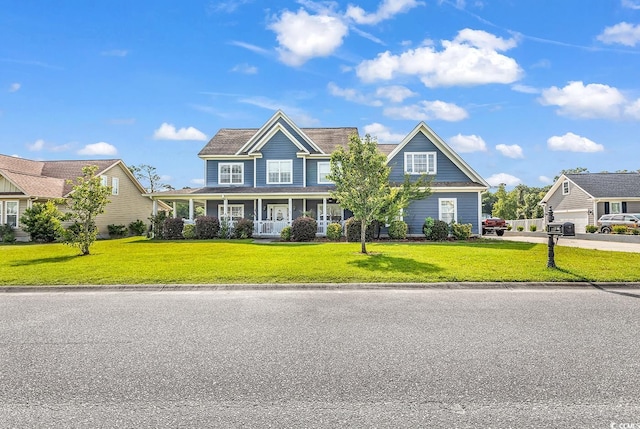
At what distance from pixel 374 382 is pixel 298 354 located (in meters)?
1.22

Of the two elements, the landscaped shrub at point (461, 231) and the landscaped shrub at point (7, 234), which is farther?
the landscaped shrub at point (7, 234)

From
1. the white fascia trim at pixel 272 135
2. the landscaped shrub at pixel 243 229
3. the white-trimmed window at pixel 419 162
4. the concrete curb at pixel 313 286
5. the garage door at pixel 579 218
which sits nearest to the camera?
the concrete curb at pixel 313 286

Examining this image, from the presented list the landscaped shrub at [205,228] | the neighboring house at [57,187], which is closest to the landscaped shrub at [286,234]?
the landscaped shrub at [205,228]

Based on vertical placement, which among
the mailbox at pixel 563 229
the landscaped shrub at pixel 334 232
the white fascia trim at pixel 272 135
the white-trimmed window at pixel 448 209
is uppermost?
the white fascia trim at pixel 272 135

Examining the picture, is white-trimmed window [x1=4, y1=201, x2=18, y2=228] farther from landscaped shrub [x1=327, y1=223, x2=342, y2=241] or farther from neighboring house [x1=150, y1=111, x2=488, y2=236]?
landscaped shrub [x1=327, y1=223, x2=342, y2=241]

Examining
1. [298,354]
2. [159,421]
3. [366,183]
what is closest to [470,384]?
[298,354]

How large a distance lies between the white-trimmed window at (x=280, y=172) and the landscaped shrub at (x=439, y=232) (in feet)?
36.6

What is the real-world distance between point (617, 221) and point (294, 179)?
88.4 ft

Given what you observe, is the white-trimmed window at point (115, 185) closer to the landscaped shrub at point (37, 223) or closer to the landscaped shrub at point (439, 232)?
the landscaped shrub at point (37, 223)

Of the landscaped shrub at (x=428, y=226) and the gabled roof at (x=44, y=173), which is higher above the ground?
the gabled roof at (x=44, y=173)

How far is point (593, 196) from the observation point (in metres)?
35.3

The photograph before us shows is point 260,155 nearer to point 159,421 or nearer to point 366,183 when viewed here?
point 366,183

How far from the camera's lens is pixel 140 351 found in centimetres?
510

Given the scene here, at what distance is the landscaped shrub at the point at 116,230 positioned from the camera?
3216 centimetres
